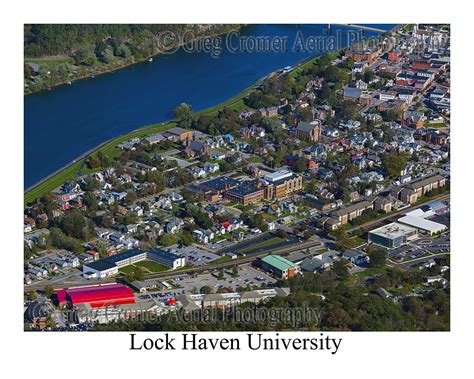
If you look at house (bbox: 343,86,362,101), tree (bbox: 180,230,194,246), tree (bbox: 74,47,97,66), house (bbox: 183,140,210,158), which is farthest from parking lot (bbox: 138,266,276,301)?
tree (bbox: 74,47,97,66)

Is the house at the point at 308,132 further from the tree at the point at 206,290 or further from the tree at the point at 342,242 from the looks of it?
the tree at the point at 206,290

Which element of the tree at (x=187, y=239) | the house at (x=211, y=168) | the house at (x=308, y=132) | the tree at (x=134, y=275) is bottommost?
the tree at (x=134, y=275)

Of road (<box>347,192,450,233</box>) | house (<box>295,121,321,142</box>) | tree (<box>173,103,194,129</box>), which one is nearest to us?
road (<box>347,192,450,233</box>)

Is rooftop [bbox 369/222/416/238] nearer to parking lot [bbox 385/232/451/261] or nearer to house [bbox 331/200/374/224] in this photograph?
parking lot [bbox 385/232/451/261]

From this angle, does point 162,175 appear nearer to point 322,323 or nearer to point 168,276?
point 168,276

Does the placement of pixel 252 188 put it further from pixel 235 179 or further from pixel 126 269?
pixel 126 269

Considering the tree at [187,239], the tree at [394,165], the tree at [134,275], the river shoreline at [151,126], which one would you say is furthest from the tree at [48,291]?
the tree at [394,165]

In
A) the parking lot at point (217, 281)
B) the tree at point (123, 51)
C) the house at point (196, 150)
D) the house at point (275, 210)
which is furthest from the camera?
the tree at point (123, 51)
